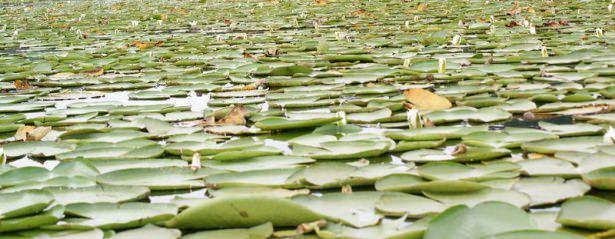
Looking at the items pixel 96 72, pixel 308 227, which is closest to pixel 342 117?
pixel 308 227

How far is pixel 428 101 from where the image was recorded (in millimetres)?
2621

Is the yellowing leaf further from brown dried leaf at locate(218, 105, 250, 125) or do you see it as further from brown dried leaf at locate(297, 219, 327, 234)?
brown dried leaf at locate(297, 219, 327, 234)

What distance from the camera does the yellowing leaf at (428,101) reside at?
2.61 m

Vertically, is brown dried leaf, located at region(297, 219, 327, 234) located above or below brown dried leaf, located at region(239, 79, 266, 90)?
below

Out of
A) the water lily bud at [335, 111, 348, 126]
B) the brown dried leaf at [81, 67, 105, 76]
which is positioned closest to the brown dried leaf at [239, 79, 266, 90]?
the water lily bud at [335, 111, 348, 126]

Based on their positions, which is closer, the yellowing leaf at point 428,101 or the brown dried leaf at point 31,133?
the brown dried leaf at point 31,133

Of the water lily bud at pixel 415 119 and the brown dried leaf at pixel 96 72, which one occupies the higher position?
the brown dried leaf at pixel 96 72

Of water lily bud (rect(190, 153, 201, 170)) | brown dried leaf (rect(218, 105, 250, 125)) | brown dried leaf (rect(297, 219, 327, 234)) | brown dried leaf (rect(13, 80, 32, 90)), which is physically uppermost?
brown dried leaf (rect(13, 80, 32, 90))

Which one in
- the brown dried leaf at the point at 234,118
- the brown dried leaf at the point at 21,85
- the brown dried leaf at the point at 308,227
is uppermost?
the brown dried leaf at the point at 21,85

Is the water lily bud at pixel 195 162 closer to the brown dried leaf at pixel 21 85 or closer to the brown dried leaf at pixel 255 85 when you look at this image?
the brown dried leaf at pixel 255 85

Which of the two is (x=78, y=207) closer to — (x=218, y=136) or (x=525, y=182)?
(x=218, y=136)

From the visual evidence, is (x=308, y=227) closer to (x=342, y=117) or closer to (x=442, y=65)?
(x=342, y=117)

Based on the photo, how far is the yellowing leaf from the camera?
2607mm

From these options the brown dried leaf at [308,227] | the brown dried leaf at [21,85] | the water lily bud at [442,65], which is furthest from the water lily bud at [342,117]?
the brown dried leaf at [21,85]
